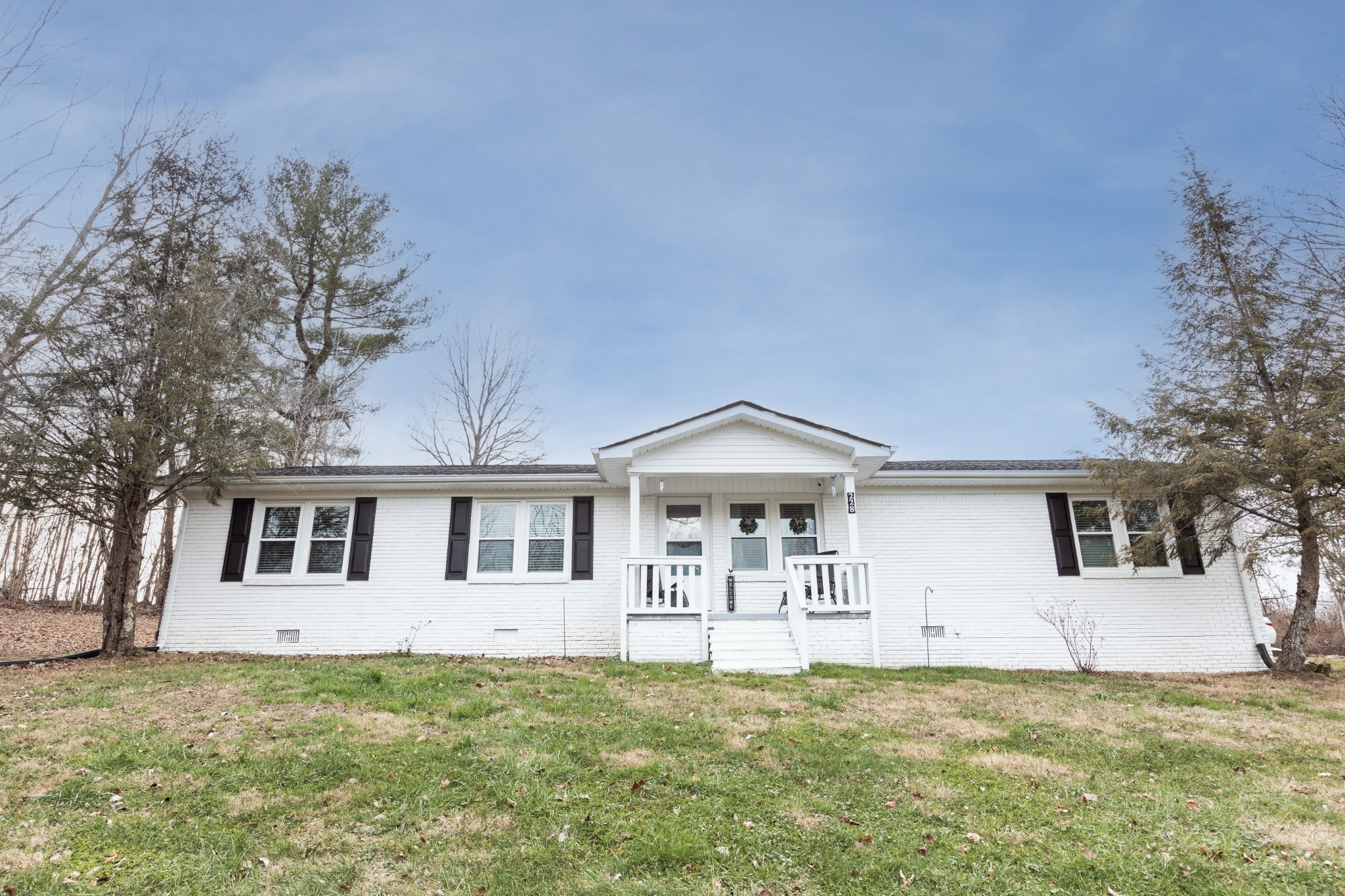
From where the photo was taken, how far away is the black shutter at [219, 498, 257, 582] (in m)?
11.7

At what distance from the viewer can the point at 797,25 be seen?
12562 mm

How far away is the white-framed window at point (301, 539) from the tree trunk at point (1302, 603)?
1487 centimetres

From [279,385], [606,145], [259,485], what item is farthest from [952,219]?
[279,385]

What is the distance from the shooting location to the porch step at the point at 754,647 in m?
9.33

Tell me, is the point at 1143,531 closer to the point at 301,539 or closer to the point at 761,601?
the point at 761,601

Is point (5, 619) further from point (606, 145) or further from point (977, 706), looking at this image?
point (977, 706)

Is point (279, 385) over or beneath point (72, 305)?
over

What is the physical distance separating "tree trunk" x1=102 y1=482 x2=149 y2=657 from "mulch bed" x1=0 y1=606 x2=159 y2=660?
127 cm

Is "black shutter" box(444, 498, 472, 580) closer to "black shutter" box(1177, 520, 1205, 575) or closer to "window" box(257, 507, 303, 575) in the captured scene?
"window" box(257, 507, 303, 575)

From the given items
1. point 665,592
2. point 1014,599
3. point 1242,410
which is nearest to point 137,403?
point 665,592

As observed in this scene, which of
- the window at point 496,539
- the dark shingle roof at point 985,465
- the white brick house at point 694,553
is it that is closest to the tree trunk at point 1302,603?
the white brick house at point 694,553

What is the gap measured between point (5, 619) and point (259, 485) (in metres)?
9.69

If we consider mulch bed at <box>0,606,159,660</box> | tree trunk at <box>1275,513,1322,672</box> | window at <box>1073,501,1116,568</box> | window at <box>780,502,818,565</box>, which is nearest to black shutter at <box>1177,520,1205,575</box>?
window at <box>1073,501,1116,568</box>

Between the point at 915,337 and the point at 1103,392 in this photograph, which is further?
the point at 915,337
